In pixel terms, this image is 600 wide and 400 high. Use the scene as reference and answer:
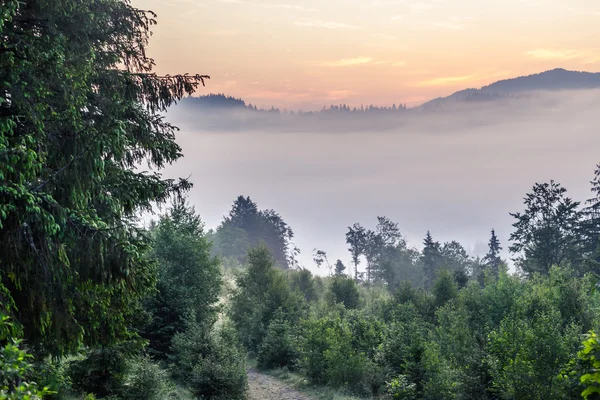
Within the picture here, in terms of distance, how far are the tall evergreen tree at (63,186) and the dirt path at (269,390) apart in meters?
13.9

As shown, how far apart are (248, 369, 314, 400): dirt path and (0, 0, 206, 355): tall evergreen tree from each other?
547 inches

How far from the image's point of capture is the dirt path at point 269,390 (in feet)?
74.5

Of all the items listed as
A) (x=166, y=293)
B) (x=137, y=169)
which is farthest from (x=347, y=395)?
(x=137, y=169)

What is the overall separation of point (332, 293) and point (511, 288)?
1911 cm

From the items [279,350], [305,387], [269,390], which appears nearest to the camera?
[269,390]

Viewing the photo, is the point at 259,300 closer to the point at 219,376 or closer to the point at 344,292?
the point at 344,292

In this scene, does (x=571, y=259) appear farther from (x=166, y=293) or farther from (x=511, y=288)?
(x=166, y=293)

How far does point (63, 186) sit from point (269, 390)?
64.0ft

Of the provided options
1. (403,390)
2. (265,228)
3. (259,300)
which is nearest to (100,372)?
(403,390)

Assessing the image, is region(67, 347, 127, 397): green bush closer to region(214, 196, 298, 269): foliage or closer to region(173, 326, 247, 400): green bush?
region(173, 326, 247, 400): green bush

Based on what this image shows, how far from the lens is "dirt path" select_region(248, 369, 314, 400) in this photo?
22719 mm

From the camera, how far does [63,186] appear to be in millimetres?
8273

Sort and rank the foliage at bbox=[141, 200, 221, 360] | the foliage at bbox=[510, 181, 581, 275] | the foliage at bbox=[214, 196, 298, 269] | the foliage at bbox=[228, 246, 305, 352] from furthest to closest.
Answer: the foliage at bbox=[214, 196, 298, 269]
the foliage at bbox=[510, 181, 581, 275]
the foliage at bbox=[228, 246, 305, 352]
the foliage at bbox=[141, 200, 221, 360]

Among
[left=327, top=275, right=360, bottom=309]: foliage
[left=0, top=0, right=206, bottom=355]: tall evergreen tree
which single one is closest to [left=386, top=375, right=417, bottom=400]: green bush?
[left=0, top=0, right=206, bottom=355]: tall evergreen tree
